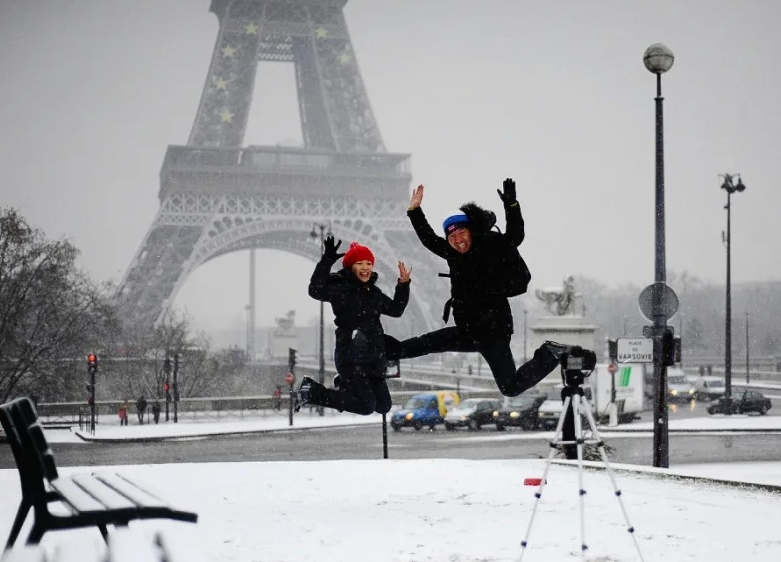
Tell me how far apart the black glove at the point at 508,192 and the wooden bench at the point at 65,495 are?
2.74 meters

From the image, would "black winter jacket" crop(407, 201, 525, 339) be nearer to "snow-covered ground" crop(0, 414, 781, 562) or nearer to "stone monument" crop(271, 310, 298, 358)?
"snow-covered ground" crop(0, 414, 781, 562)

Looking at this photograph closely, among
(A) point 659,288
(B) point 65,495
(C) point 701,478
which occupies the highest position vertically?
(A) point 659,288

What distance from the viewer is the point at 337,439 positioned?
3134 cm

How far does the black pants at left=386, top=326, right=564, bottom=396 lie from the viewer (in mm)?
6570

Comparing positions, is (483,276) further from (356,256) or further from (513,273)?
(356,256)

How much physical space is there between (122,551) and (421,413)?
3068cm

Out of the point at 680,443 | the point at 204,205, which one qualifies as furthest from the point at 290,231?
the point at 680,443

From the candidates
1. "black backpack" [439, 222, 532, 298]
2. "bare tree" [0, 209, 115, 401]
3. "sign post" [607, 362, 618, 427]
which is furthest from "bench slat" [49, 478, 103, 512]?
"bare tree" [0, 209, 115, 401]

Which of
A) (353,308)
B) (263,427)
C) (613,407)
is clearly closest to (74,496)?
(353,308)

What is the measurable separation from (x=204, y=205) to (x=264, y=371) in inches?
674

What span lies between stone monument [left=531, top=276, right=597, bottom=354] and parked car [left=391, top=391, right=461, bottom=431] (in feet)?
13.1

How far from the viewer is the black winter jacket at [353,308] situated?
22.2 feet

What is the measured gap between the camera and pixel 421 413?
36344 mm

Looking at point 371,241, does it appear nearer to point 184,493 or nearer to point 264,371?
point 264,371
